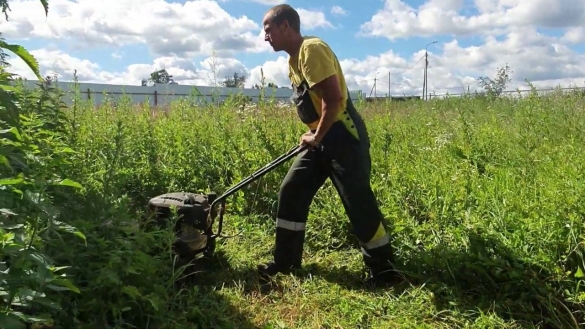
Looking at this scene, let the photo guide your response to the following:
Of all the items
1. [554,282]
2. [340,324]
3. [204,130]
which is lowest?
[340,324]

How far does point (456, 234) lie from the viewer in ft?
12.5

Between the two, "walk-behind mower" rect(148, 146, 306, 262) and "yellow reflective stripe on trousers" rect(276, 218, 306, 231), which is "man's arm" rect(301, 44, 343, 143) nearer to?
"walk-behind mower" rect(148, 146, 306, 262)

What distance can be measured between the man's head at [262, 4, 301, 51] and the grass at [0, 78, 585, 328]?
1.37 metres

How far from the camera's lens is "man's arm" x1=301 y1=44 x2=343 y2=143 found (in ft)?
12.5

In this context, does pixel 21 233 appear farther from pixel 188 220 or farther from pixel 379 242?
pixel 379 242

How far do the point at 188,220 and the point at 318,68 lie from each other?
1.50 meters

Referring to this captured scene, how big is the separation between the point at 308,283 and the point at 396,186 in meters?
1.20

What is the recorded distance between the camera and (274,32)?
4043 mm

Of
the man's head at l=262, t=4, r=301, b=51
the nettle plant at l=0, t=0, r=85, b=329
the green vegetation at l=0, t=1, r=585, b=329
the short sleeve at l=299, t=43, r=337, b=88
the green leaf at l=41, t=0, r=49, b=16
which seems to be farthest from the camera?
the man's head at l=262, t=4, r=301, b=51

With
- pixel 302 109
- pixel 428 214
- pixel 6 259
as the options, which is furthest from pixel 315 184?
pixel 6 259

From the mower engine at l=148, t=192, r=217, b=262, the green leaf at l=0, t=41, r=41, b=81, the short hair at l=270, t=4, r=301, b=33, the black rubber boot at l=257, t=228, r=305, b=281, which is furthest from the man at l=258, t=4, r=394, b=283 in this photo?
the green leaf at l=0, t=41, r=41, b=81

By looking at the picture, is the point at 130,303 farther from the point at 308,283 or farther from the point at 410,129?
the point at 410,129

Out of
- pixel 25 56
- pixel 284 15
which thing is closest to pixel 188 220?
pixel 284 15

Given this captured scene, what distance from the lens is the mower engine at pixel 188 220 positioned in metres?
3.91
